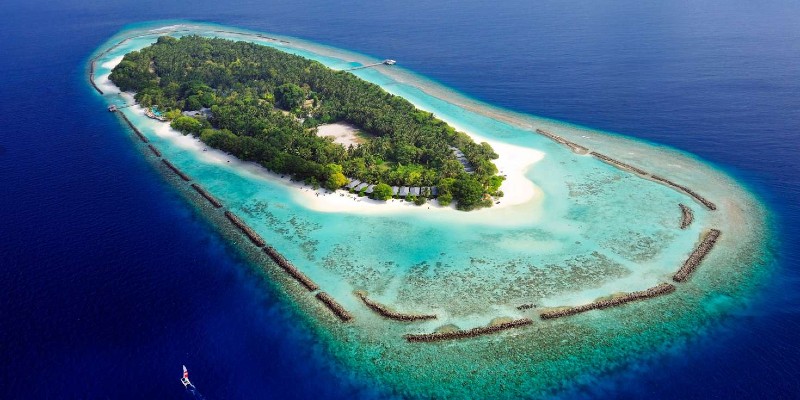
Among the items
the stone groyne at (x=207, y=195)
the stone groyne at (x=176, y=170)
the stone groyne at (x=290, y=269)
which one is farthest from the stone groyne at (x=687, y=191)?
the stone groyne at (x=176, y=170)

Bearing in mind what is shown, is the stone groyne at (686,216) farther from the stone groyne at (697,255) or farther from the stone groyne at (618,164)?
the stone groyne at (618,164)

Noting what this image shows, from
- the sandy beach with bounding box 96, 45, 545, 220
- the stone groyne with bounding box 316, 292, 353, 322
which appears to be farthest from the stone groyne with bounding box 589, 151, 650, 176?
the stone groyne with bounding box 316, 292, 353, 322

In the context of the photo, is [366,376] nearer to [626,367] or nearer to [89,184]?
[626,367]

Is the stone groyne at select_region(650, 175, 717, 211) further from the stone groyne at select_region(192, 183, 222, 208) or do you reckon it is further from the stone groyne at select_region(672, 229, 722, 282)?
the stone groyne at select_region(192, 183, 222, 208)

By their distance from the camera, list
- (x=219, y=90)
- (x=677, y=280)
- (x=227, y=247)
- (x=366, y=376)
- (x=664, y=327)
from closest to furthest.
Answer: (x=366, y=376)
(x=664, y=327)
(x=677, y=280)
(x=227, y=247)
(x=219, y=90)

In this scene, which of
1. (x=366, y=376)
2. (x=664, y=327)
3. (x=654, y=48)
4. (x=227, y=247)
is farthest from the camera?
(x=654, y=48)

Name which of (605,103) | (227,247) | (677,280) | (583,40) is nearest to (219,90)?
(227,247)

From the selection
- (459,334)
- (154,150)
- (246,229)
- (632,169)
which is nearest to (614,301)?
(459,334)

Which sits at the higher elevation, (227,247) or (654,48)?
(654,48)
